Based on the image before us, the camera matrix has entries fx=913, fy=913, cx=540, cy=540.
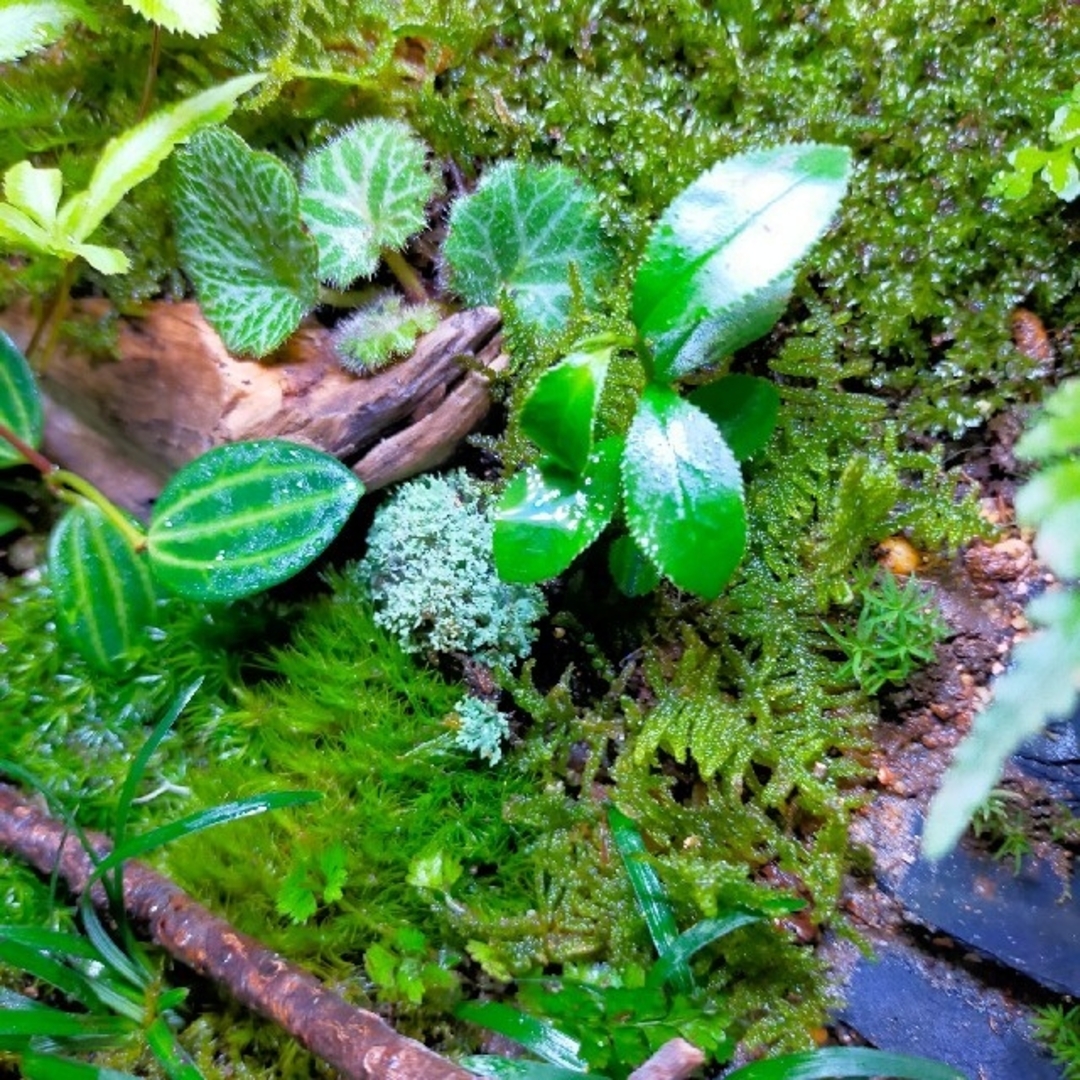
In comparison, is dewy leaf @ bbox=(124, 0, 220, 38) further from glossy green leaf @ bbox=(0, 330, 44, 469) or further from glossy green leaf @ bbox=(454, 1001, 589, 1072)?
glossy green leaf @ bbox=(454, 1001, 589, 1072)

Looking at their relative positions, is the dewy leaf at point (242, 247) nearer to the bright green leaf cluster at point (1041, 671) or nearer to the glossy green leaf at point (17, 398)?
the glossy green leaf at point (17, 398)

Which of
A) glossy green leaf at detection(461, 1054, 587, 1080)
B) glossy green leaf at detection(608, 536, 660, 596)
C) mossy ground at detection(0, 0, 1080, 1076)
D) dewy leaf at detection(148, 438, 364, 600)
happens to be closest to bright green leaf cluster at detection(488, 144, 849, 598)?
glossy green leaf at detection(608, 536, 660, 596)

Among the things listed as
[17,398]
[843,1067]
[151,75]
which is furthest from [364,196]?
[843,1067]

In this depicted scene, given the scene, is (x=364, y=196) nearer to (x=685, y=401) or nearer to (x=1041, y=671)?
(x=685, y=401)

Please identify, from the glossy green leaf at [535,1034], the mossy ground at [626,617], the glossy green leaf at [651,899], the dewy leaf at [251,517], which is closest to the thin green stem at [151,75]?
the mossy ground at [626,617]

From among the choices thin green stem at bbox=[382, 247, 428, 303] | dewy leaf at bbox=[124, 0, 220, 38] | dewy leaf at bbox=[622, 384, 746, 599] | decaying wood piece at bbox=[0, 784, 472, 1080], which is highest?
dewy leaf at bbox=[124, 0, 220, 38]

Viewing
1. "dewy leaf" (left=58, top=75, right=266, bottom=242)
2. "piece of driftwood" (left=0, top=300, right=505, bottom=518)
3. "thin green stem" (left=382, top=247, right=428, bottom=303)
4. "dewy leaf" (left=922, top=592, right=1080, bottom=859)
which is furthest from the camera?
"thin green stem" (left=382, top=247, right=428, bottom=303)
